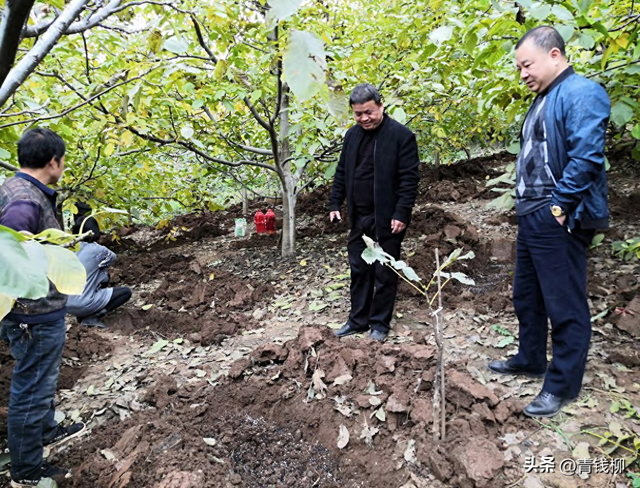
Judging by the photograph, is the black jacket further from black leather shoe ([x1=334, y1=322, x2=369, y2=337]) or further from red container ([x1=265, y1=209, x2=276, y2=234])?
red container ([x1=265, y1=209, x2=276, y2=234])

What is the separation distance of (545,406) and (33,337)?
264 cm

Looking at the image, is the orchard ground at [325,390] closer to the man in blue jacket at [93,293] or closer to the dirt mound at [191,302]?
the dirt mound at [191,302]

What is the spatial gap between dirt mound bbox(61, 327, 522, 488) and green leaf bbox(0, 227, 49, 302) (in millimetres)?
1727

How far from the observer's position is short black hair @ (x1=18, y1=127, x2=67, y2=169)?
1971mm

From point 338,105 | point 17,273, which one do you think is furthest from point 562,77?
point 17,273

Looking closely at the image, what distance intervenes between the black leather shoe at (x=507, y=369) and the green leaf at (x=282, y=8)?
8.45ft

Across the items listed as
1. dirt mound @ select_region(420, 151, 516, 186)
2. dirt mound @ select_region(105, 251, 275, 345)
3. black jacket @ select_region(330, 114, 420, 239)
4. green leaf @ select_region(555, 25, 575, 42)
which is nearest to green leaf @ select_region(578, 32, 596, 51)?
green leaf @ select_region(555, 25, 575, 42)

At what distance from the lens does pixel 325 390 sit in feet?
8.11

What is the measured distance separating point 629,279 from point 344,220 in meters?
3.97

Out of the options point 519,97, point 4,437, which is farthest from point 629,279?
point 4,437

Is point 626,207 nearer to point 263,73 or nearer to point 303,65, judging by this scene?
point 263,73

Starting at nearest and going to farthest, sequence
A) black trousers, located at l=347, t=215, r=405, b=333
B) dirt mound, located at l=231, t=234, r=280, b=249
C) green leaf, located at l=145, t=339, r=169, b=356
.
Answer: black trousers, located at l=347, t=215, r=405, b=333
green leaf, located at l=145, t=339, r=169, b=356
dirt mound, located at l=231, t=234, r=280, b=249

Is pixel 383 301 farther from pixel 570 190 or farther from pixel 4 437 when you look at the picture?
pixel 4 437

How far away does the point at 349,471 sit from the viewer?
203 centimetres
